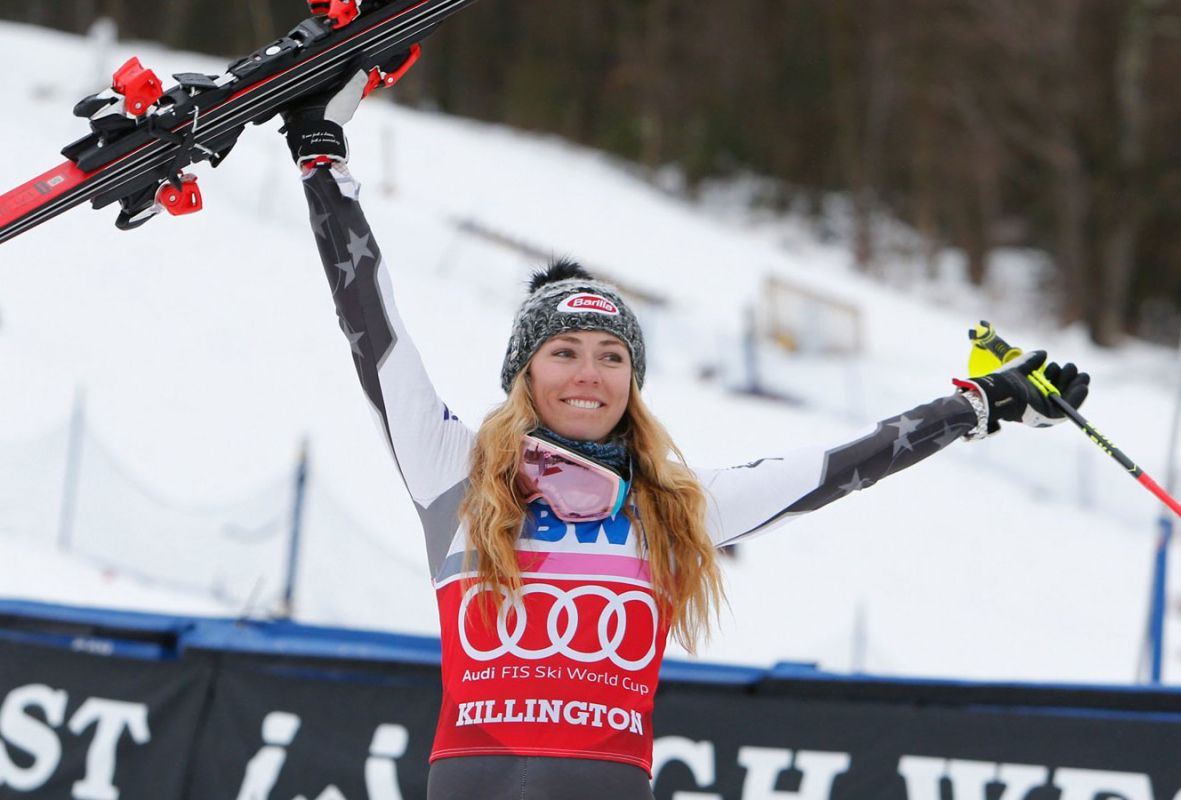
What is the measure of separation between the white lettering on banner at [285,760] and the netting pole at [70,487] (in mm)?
4516

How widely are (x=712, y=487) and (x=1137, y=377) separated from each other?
20706mm

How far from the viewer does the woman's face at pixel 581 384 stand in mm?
2596

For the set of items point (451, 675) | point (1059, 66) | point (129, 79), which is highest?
point (1059, 66)

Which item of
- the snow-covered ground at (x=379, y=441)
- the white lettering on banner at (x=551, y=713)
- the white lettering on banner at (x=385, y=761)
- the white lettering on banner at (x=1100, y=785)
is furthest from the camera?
the snow-covered ground at (x=379, y=441)

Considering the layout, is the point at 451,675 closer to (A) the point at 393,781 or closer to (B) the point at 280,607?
(A) the point at 393,781

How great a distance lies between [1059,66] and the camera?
32250mm

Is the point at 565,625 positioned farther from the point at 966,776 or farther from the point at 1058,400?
the point at 966,776

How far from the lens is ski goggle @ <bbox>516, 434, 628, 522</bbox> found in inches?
99.9

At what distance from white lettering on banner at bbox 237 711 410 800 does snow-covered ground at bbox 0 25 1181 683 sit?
0.44 m

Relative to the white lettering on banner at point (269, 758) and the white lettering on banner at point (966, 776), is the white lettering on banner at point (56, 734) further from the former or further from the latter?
the white lettering on banner at point (966, 776)

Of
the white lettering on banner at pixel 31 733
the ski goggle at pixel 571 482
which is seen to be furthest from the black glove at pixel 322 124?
the white lettering on banner at pixel 31 733

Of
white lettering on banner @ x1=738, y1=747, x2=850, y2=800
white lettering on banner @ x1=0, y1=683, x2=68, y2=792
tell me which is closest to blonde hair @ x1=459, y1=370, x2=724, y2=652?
white lettering on banner @ x1=738, y1=747, x2=850, y2=800

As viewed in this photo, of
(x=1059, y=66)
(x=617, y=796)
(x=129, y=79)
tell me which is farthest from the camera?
(x=1059, y=66)

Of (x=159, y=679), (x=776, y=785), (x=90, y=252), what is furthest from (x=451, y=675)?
(x=90, y=252)
